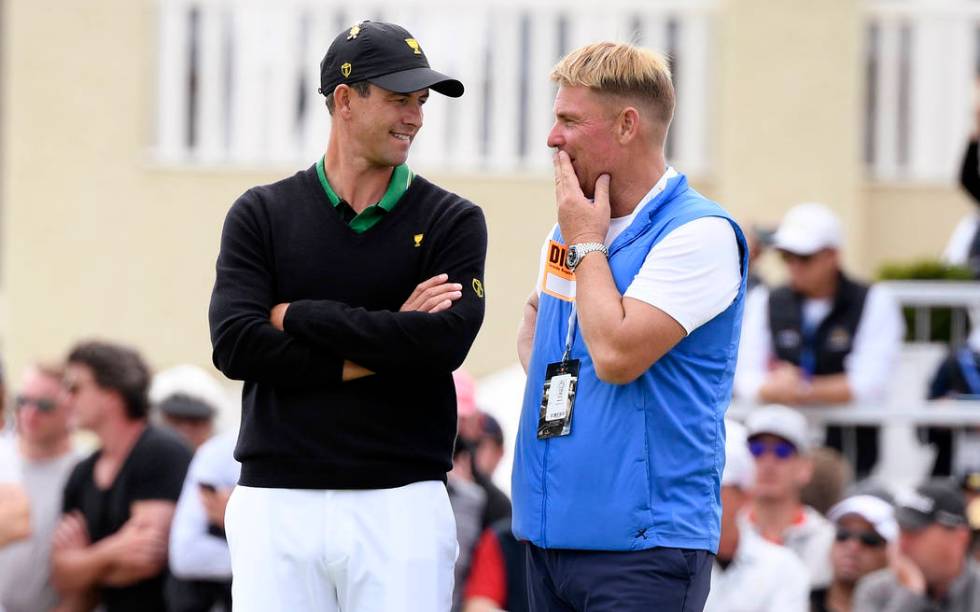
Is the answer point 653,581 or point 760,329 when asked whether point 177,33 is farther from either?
point 653,581

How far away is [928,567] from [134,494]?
128 inches

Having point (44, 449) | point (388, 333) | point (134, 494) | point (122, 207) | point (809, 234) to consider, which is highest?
point (122, 207)

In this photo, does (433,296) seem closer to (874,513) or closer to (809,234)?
(874,513)

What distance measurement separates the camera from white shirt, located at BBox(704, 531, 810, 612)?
6219 mm

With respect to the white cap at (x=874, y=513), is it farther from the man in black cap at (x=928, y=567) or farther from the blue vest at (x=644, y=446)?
the blue vest at (x=644, y=446)

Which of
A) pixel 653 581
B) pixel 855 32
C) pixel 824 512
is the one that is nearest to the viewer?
pixel 653 581

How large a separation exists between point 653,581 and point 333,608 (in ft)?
2.57

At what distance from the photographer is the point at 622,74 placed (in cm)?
403

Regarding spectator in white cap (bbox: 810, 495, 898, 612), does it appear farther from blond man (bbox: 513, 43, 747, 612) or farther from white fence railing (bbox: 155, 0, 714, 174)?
white fence railing (bbox: 155, 0, 714, 174)

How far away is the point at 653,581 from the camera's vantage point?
3.88 meters

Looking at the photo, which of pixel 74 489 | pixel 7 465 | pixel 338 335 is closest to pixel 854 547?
pixel 74 489

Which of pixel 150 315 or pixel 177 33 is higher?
pixel 177 33

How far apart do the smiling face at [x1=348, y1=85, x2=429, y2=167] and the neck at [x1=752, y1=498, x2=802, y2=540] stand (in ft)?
11.0

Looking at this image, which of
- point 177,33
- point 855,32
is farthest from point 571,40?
point 177,33
